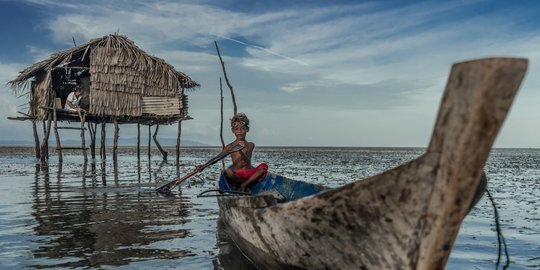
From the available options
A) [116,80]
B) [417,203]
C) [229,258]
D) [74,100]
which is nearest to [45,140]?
[74,100]

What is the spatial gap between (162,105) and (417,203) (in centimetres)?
2133

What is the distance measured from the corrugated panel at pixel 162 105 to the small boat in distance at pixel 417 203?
19923 millimetres

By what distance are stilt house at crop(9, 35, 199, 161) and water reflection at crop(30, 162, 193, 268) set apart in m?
11.1

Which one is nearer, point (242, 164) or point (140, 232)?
point (140, 232)

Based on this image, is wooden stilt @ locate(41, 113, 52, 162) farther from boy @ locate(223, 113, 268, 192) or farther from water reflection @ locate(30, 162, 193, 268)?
boy @ locate(223, 113, 268, 192)

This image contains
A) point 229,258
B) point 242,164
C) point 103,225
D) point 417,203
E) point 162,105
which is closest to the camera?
point 417,203

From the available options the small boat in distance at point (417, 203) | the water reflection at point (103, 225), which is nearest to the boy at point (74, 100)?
the water reflection at point (103, 225)

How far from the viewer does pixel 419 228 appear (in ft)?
9.43

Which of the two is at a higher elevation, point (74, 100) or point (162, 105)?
point (74, 100)

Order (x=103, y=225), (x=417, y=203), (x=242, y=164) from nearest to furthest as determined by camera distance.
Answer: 1. (x=417, y=203)
2. (x=103, y=225)
3. (x=242, y=164)

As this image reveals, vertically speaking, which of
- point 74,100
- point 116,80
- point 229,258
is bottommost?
point 229,258

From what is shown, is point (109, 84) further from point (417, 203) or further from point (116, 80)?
point (417, 203)

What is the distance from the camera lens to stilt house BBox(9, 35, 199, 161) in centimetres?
2188

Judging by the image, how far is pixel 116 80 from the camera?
2208 centimetres
